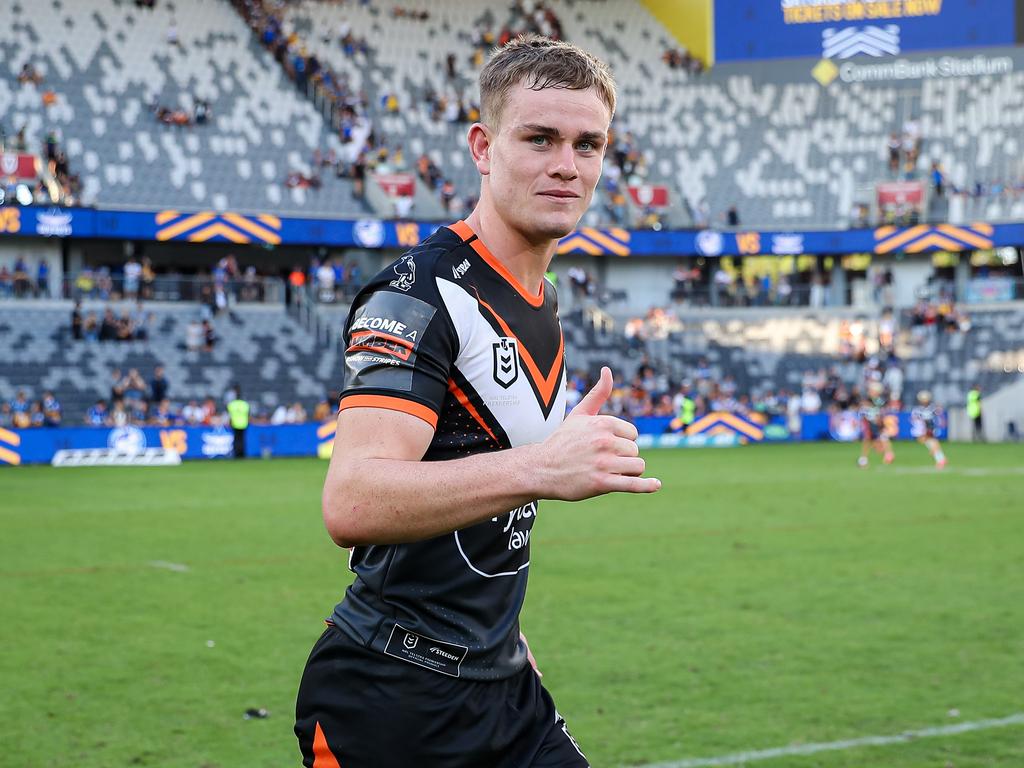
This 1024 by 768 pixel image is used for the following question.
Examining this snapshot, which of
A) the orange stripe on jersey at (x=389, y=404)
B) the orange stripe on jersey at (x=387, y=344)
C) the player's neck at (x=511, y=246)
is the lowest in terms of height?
the orange stripe on jersey at (x=389, y=404)

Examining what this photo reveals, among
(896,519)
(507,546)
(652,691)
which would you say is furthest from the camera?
(896,519)

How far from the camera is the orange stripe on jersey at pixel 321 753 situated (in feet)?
10.2

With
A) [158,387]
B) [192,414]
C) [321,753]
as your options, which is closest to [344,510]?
[321,753]

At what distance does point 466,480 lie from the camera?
2619mm

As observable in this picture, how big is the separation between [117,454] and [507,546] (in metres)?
28.3

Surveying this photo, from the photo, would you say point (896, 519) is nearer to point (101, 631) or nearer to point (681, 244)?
point (101, 631)

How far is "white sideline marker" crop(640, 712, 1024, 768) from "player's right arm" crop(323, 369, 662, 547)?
4149 millimetres

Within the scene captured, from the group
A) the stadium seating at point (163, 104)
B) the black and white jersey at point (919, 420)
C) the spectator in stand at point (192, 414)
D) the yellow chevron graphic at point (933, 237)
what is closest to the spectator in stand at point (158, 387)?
the spectator in stand at point (192, 414)

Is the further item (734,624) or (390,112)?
(390,112)

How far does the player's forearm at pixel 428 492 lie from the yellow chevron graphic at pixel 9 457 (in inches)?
1123

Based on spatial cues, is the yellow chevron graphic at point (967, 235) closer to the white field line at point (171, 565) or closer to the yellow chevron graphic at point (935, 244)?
the yellow chevron graphic at point (935, 244)

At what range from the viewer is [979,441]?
3944 centimetres

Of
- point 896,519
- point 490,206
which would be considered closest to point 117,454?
point 896,519

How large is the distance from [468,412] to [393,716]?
79 cm
